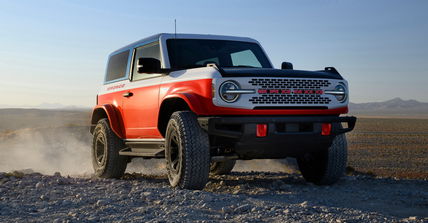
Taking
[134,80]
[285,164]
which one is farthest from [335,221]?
[285,164]

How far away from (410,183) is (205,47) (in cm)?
389

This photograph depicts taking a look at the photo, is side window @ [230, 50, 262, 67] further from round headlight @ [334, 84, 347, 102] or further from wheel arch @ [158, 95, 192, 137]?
round headlight @ [334, 84, 347, 102]

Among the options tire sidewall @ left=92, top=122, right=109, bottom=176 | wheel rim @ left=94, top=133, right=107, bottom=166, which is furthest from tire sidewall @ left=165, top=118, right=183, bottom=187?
wheel rim @ left=94, top=133, right=107, bottom=166

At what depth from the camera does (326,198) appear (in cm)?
691

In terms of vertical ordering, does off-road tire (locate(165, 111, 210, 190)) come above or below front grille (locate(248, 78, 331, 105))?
below

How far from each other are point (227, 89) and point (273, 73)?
0.65 m

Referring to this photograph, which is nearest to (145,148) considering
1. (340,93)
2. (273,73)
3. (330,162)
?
(273,73)

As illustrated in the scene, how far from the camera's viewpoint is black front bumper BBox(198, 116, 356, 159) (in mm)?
6594

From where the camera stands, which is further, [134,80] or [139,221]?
[134,80]

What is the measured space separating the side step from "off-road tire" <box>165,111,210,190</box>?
826 millimetres

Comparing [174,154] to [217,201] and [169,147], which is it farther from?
[217,201]

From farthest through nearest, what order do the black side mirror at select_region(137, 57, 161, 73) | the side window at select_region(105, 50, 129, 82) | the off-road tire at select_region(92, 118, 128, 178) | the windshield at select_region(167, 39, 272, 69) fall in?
the side window at select_region(105, 50, 129, 82), the off-road tire at select_region(92, 118, 128, 178), the windshield at select_region(167, 39, 272, 69), the black side mirror at select_region(137, 57, 161, 73)

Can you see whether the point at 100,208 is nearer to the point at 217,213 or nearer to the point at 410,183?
the point at 217,213

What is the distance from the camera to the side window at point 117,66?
30.8ft
